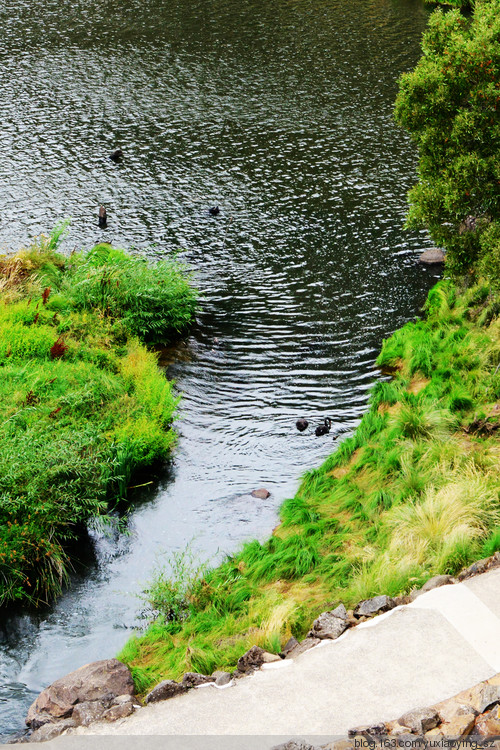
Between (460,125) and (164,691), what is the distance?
1264 centimetres

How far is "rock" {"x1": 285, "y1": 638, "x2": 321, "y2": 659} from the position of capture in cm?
1116

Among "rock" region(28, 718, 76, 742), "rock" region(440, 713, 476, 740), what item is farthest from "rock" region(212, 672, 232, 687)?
"rock" region(440, 713, 476, 740)

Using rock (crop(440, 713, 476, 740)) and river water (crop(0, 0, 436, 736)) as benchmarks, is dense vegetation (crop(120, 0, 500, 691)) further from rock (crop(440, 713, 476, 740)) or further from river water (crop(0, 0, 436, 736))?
rock (crop(440, 713, 476, 740))

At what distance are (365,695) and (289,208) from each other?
75.8ft

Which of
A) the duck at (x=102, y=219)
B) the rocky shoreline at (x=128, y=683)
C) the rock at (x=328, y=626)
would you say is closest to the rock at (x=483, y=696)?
the rocky shoreline at (x=128, y=683)

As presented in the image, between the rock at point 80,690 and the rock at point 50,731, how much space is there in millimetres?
428

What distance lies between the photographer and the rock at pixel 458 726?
8.68 m

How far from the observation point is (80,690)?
11.5 metres

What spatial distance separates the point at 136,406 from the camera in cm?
1898

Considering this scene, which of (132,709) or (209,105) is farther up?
(209,105)

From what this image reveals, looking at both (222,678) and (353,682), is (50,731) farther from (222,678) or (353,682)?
(353,682)

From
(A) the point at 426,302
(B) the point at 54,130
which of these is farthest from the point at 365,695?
(B) the point at 54,130

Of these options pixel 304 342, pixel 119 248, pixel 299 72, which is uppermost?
pixel 299 72

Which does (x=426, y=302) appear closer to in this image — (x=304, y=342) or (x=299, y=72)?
(x=304, y=342)
